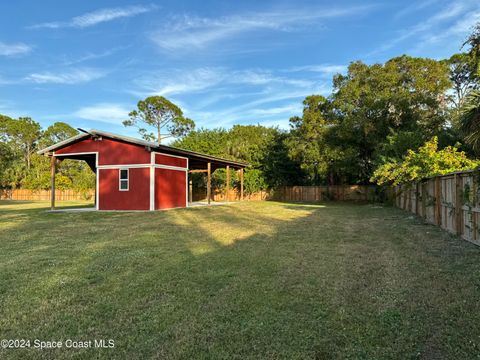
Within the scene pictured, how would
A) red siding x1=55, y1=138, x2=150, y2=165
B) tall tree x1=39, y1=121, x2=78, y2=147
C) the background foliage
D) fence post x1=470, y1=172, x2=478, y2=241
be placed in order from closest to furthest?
1. fence post x1=470, y1=172, x2=478, y2=241
2. red siding x1=55, y1=138, x2=150, y2=165
3. the background foliage
4. tall tree x1=39, y1=121, x2=78, y2=147

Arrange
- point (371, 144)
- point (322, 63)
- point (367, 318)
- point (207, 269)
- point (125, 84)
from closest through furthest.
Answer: point (367, 318) < point (207, 269) < point (322, 63) < point (371, 144) < point (125, 84)

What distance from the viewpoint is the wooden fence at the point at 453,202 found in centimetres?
667

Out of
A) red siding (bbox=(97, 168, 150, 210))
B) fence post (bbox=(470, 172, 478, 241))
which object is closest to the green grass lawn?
fence post (bbox=(470, 172, 478, 241))

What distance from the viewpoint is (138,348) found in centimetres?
259

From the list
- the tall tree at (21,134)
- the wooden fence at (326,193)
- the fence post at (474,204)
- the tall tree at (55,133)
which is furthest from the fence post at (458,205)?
the tall tree at (55,133)

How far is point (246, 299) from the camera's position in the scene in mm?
3639

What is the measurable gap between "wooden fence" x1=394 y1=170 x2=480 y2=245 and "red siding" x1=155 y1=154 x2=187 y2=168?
1190 cm

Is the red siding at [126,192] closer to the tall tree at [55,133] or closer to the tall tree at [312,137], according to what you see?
the tall tree at [312,137]

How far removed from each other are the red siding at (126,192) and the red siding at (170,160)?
86cm

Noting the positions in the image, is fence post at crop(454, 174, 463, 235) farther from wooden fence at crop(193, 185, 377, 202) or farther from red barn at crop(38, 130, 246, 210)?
wooden fence at crop(193, 185, 377, 202)

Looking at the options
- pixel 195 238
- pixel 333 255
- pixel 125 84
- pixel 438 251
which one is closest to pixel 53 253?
pixel 195 238

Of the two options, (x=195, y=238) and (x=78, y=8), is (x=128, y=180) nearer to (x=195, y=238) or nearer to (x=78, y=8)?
(x=78, y=8)

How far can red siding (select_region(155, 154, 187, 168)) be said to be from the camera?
16828mm

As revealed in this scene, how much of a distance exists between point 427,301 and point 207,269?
9.40 ft
